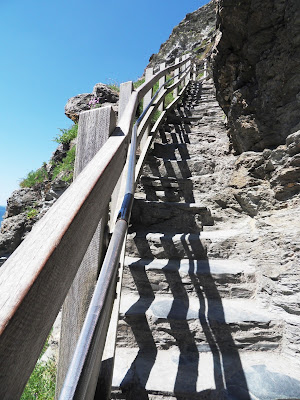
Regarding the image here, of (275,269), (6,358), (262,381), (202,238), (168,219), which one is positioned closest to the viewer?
(6,358)

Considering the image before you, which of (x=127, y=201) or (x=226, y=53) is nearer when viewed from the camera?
(x=127, y=201)

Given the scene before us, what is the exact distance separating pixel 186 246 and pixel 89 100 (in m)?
6.54

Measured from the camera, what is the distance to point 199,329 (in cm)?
182

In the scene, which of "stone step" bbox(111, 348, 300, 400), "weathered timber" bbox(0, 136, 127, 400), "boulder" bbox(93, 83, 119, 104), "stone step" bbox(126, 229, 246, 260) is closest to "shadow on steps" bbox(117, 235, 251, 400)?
"stone step" bbox(111, 348, 300, 400)

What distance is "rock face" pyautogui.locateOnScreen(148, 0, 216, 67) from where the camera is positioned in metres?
21.4

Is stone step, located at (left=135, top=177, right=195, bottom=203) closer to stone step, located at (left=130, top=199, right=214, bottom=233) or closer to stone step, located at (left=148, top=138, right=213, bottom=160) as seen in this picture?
stone step, located at (left=130, top=199, right=214, bottom=233)

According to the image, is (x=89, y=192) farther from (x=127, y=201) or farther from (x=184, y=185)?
(x=184, y=185)

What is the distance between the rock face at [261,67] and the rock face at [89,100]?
175 inches

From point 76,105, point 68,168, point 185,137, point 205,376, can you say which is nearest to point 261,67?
point 185,137

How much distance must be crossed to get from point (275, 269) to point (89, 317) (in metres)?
1.86

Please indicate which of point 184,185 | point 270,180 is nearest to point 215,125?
point 184,185

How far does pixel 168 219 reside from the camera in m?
→ 2.91

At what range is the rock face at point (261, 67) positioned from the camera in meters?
2.45

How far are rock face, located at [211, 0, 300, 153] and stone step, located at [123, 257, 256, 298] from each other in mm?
1438
